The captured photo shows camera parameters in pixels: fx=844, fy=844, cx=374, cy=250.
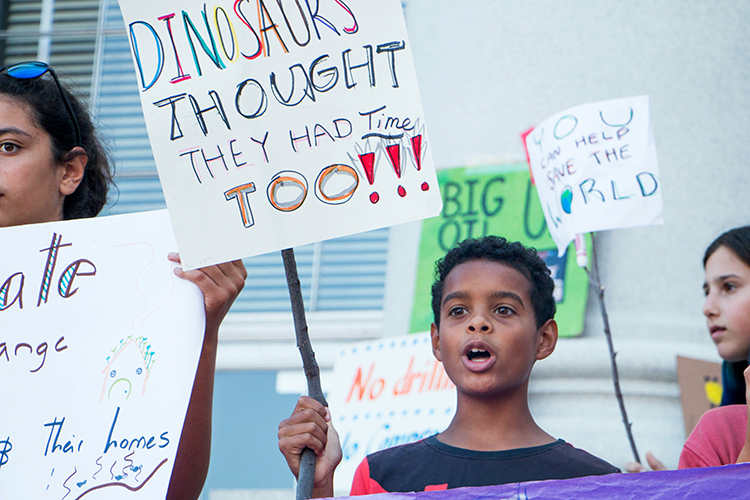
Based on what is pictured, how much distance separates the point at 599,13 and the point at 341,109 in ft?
8.65

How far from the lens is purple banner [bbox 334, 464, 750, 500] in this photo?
3.04 ft

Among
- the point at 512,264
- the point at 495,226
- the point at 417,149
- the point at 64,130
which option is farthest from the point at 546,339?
the point at 495,226

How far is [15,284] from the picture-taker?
4.15 ft

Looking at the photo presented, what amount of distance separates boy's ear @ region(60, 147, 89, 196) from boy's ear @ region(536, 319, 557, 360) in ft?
2.89

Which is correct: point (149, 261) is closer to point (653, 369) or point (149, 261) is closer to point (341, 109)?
point (341, 109)

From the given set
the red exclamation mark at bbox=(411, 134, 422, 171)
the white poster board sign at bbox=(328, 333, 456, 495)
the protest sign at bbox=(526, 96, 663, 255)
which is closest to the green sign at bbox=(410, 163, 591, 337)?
the white poster board sign at bbox=(328, 333, 456, 495)

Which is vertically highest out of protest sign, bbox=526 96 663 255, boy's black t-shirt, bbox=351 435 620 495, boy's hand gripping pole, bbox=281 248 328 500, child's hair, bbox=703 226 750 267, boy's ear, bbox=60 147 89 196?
protest sign, bbox=526 96 663 255

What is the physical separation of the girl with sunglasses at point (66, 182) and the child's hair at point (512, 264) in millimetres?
562

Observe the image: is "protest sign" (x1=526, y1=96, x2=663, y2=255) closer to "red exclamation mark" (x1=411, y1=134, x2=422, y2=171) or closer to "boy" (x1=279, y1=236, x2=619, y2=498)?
"boy" (x1=279, y1=236, x2=619, y2=498)

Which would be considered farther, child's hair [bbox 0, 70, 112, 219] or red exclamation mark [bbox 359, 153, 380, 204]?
child's hair [bbox 0, 70, 112, 219]

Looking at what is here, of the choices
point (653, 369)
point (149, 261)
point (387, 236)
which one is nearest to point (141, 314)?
point (149, 261)

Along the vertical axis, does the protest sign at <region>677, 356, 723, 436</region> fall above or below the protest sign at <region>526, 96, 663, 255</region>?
below

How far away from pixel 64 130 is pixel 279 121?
1.66 feet

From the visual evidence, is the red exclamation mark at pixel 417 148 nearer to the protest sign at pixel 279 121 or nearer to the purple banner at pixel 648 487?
the protest sign at pixel 279 121
